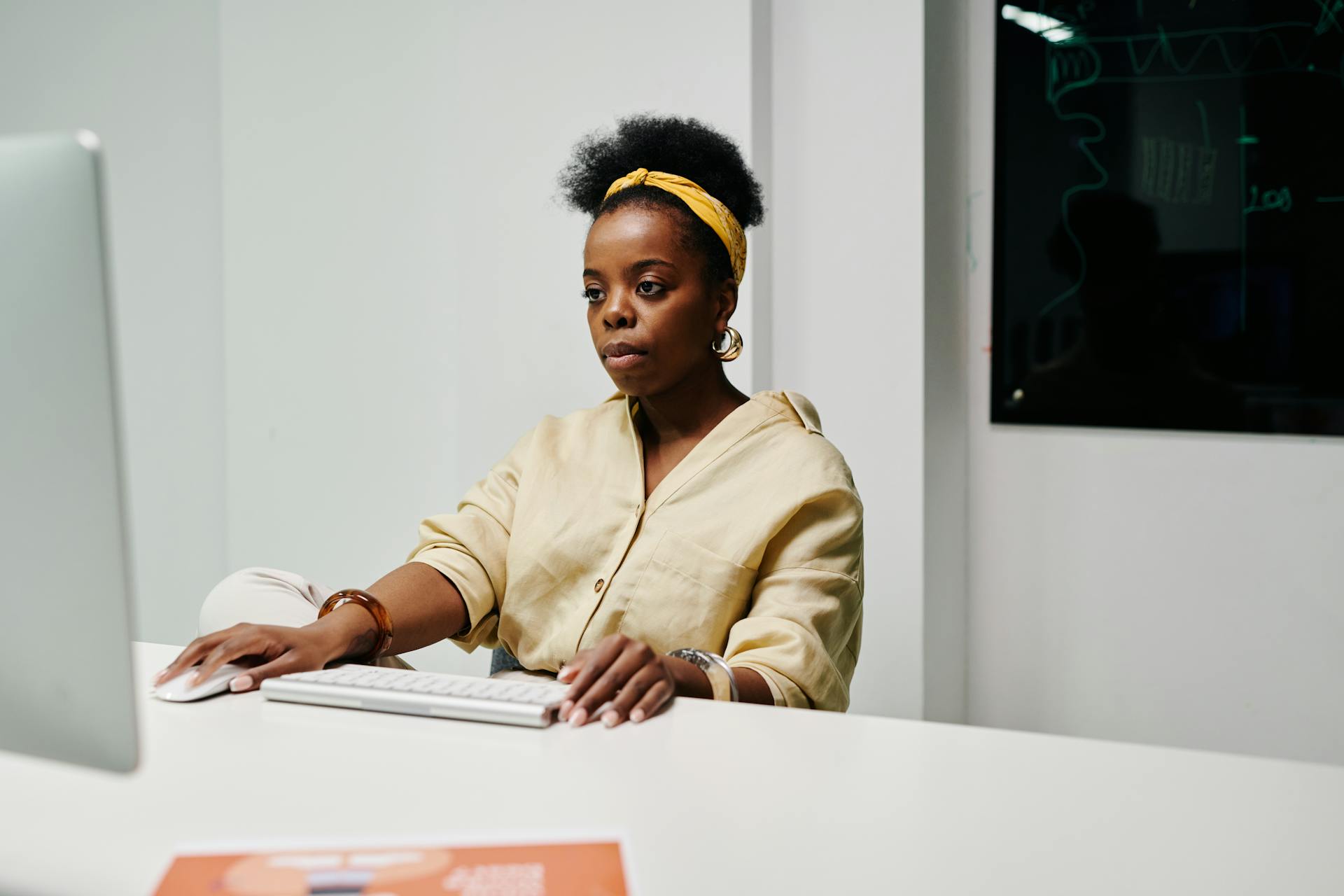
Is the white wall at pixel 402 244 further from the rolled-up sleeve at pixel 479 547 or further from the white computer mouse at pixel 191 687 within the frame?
the white computer mouse at pixel 191 687

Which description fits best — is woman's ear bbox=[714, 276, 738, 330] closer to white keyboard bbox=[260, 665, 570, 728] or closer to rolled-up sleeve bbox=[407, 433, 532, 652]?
rolled-up sleeve bbox=[407, 433, 532, 652]

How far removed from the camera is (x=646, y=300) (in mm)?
1407

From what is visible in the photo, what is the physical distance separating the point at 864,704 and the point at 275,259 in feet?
5.75

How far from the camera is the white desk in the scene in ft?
1.87

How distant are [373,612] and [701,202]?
27.4 inches

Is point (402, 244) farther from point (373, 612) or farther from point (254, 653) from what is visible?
point (254, 653)

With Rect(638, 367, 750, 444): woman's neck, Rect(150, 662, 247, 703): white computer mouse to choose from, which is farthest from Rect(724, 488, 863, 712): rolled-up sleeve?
Rect(150, 662, 247, 703): white computer mouse

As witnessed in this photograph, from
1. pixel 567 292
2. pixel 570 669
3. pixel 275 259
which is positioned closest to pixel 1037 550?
pixel 567 292

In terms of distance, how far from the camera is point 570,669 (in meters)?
0.89

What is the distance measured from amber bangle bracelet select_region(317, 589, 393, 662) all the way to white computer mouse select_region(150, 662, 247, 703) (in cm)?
22

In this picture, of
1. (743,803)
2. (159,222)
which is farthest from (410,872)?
(159,222)

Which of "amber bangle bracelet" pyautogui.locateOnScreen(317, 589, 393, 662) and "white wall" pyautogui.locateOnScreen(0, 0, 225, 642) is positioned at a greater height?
"white wall" pyautogui.locateOnScreen(0, 0, 225, 642)

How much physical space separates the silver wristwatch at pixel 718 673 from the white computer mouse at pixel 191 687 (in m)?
0.42

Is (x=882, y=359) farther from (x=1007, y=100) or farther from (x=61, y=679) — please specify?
(x=61, y=679)
